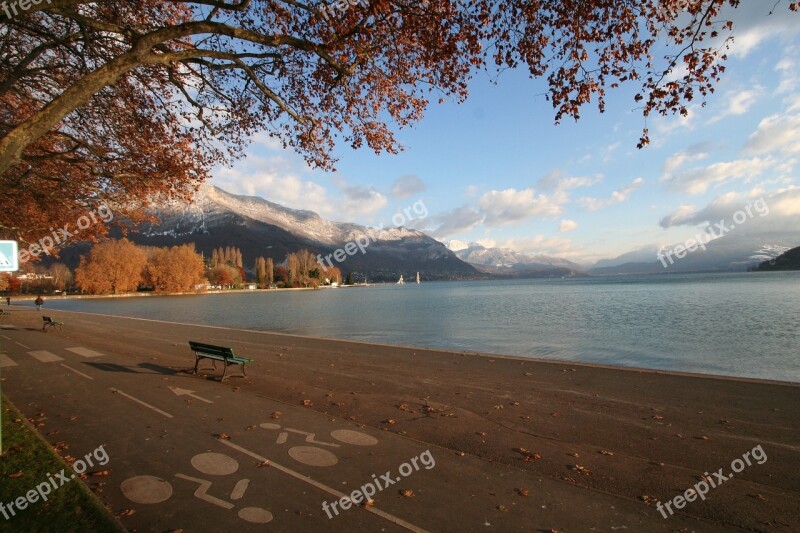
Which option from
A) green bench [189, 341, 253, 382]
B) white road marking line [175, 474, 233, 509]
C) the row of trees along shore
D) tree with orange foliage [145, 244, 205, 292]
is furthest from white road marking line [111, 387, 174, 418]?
tree with orange foliage [145, 244, 205, 292]

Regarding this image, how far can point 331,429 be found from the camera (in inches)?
319

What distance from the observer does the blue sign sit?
5449 mm

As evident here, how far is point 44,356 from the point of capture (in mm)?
15922

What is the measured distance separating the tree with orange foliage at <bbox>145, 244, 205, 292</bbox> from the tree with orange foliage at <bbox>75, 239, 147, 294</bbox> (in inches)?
306

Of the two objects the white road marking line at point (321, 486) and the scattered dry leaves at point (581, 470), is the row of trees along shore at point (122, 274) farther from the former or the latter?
the scattered dry leaves at point (581, 470)

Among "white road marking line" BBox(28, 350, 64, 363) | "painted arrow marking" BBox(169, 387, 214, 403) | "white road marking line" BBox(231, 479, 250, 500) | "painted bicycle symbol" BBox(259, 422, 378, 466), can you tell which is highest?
"white road marking line" BBox(28, 350, 64, 363)

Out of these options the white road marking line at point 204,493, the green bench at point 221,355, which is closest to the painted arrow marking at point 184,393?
the green bench at point 221,355

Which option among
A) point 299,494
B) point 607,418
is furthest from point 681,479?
point 299,494

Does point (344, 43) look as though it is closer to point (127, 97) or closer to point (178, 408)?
point (127, 97)

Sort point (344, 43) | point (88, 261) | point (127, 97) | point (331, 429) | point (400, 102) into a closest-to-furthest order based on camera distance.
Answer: point (344, 43) → point (331, 429) → point (400, 102) → point (127, 97) → point (88, 261)

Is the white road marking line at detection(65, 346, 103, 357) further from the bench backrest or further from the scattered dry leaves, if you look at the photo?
the scattered dry leaves

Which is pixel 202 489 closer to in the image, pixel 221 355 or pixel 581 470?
pixel 581 470

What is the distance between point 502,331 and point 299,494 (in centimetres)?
2604

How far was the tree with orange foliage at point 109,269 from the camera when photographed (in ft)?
396
